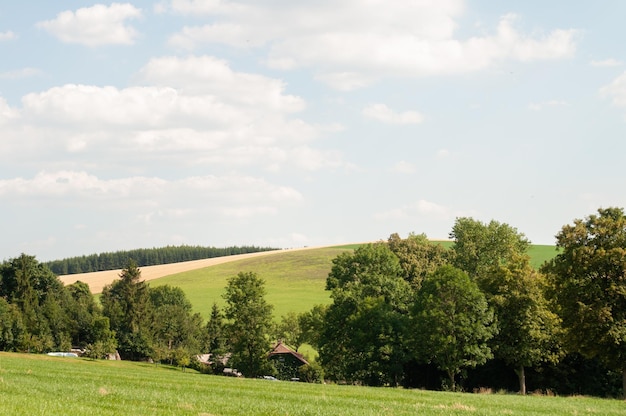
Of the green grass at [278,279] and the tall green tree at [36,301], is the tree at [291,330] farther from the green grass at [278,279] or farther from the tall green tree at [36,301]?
the tall green tree at [36,301]

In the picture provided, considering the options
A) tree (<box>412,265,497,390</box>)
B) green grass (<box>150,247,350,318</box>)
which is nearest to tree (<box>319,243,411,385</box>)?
tree (<box>412,265,497,390</box>)

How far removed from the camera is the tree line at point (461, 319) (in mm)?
48656

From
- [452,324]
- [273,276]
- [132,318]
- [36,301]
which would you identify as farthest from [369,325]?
[273,276]

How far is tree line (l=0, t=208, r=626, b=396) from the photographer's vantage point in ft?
160

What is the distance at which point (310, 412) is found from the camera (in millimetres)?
22469

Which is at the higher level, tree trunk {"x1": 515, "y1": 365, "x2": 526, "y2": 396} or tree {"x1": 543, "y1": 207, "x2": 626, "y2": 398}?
Answer: tree {"x1": 543, "y1": 207, "x2": 626, "y2": 398}

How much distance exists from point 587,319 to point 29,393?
40708mm

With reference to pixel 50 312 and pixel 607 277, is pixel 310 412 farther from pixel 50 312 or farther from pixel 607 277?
pixel 50 312

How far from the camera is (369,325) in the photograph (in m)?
65.4

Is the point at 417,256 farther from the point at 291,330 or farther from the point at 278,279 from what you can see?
the point at 278,279

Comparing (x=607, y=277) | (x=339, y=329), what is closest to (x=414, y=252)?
(x=339, y=329)

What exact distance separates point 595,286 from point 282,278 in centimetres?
12007

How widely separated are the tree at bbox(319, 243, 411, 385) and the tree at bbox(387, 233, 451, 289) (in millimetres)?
6135

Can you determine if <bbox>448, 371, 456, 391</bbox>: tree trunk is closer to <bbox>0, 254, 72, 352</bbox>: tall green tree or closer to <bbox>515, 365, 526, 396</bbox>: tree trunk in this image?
<bbox>515, 365, 526, 396</bbox>: tree trunk
